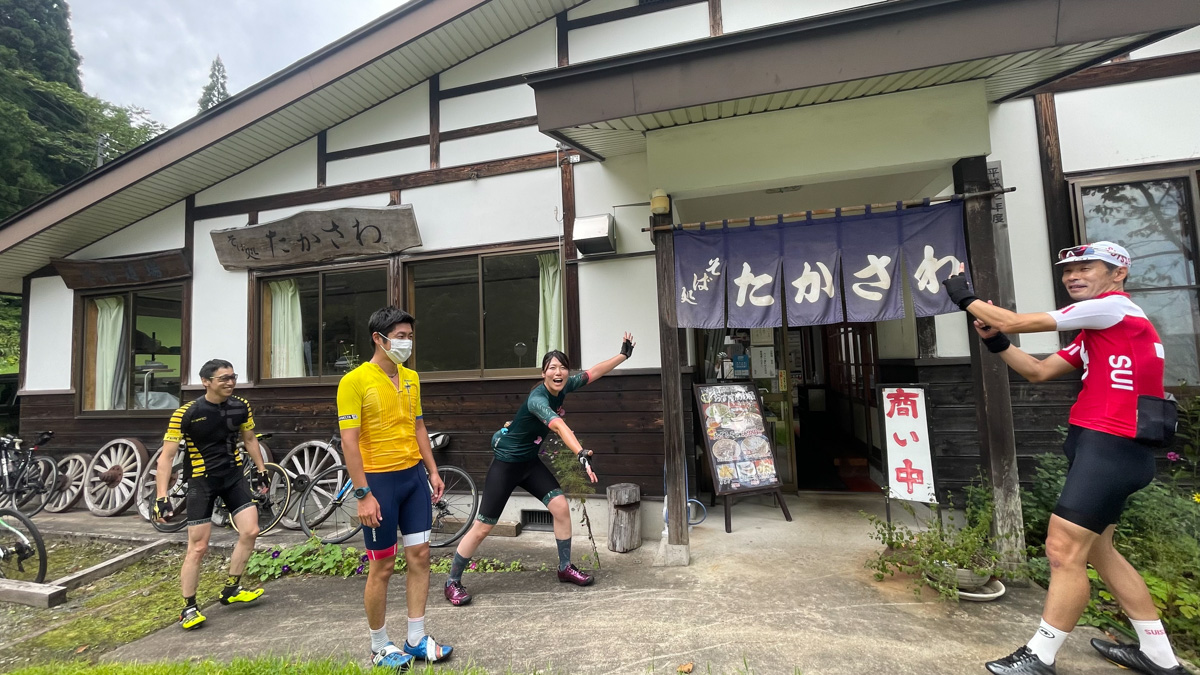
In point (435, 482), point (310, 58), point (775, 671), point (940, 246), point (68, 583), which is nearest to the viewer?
point (775, 671)

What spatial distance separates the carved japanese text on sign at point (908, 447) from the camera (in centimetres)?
458

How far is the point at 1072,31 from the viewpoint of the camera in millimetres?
3377

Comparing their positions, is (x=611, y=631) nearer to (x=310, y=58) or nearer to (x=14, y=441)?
(x=310, y=58)

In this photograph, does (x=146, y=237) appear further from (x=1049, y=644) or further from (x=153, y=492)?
(x=1049, y=644)

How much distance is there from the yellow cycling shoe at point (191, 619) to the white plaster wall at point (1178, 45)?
9.33 meters

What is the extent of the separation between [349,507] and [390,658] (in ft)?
12.1

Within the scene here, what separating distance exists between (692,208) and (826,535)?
151 inches

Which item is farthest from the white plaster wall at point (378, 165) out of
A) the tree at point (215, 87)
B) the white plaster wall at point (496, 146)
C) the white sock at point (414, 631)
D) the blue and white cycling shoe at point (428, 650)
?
the tree at point (215, 87)

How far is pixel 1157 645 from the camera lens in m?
2.68

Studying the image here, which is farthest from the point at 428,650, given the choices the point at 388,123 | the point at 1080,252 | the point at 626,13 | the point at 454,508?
the point at 626,13

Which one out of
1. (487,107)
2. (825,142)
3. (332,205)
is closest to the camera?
(825,142)

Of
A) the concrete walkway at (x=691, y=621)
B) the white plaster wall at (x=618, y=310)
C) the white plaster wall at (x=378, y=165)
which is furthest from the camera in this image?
the white plaster wall at (x=378, y=165)

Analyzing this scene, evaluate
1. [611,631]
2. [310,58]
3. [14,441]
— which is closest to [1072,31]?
[611,631]

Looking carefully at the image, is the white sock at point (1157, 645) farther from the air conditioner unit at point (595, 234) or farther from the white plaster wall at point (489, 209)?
the white plaster wall at point (489, 209)
